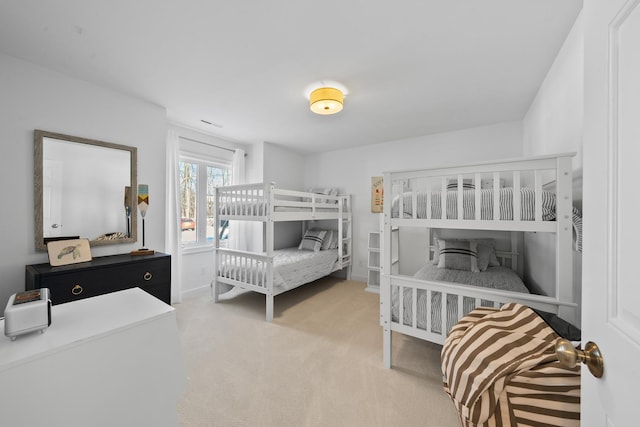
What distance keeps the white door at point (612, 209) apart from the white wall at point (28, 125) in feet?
11.0

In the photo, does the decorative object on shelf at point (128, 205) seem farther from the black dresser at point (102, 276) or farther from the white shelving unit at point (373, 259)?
the white shelving unit at point (373, 259)

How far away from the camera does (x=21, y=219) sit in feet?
6.59

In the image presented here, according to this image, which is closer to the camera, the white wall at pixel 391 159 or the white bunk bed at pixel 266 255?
the white bunk bed at pixel 266 255

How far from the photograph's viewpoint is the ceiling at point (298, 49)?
1.48 metres

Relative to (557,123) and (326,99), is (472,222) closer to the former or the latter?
(557,123)

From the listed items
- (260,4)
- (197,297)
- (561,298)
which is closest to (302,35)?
(260,4)

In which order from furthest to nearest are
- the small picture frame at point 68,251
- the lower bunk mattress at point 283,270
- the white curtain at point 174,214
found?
1. the white curtain at point 174,214
2. the lower bunk mattress at point 283,270
3. the small picture frame at point 68,251

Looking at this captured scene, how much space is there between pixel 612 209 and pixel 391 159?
377 cm

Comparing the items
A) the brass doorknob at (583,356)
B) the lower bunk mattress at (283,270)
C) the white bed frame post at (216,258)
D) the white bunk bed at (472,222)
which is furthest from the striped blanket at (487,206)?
the white bed frame post at (216,258)

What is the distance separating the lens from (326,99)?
2260mm

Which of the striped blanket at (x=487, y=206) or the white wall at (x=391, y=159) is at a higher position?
the white wall at (x=391, y=159)

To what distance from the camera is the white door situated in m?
0.44

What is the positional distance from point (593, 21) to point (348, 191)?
396 centimetres

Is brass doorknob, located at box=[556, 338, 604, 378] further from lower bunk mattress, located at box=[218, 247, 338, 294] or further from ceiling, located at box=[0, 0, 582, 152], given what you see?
lower bunk mattress, located at box=[218, 247, 338, 294]
